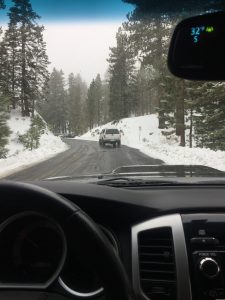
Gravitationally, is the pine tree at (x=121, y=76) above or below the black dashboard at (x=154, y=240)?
above

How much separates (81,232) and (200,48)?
1.26m

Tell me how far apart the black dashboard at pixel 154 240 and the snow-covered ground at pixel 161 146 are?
587 cm

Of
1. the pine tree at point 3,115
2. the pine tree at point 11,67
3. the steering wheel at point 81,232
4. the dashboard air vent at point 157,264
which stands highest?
the pine tree at point 11,67

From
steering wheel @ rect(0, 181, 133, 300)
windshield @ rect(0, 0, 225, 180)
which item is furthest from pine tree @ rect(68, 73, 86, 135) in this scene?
steering wheel @ rect(0, 181, 133, 300)

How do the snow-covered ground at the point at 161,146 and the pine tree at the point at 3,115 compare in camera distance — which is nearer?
the pine tree at the point at 3,115

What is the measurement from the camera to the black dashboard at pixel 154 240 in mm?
2531

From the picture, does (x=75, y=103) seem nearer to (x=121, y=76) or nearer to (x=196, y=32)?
(x=121, y=76)

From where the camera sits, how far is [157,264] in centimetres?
272

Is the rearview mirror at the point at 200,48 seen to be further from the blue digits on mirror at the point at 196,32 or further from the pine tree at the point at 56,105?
the pine tree at the point at 56,105

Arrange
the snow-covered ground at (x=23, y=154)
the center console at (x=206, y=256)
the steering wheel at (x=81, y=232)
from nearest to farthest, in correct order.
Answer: the steering wheel at (x=81, y=232) < the center console at (x=206, y=256) < the snow-covered ground at (x=23, y=154)

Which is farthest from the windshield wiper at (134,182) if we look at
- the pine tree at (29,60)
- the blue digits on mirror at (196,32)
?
the pine tree at (29,60)

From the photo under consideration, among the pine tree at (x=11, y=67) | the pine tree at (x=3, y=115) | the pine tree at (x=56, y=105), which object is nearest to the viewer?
the pine tree at (x=11, y=67)

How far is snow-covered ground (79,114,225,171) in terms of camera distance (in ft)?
32.5

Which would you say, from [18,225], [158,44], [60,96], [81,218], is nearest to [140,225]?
[18,225]
